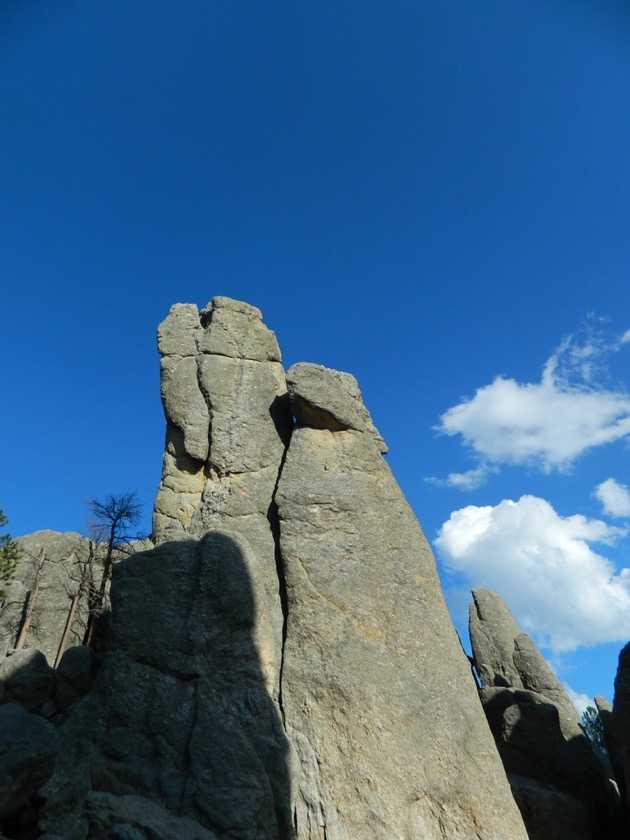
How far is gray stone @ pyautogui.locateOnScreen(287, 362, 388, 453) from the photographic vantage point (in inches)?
695

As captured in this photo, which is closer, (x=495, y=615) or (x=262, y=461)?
(x=262, y=461)

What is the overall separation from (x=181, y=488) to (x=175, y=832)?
31.7 ft

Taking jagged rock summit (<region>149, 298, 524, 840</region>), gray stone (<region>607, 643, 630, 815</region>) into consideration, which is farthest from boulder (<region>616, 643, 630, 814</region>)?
jagged rock summit (<region>149, 298, 524, 840</region>)

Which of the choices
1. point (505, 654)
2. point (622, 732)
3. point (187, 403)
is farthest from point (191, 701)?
point (505, 654)

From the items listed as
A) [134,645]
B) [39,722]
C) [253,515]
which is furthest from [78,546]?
[39,722]

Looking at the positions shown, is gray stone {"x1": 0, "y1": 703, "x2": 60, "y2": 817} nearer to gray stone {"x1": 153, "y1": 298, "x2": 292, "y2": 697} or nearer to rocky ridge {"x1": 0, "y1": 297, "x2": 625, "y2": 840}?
rocky ridge {"x1": 0, "y1": 297, "x2": 625, "y2": 840}

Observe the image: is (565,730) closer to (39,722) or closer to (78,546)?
(39,722)

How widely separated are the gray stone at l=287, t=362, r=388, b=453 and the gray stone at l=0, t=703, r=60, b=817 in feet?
33.5

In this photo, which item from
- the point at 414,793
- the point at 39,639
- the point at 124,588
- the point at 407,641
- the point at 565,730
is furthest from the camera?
the point at 39,639

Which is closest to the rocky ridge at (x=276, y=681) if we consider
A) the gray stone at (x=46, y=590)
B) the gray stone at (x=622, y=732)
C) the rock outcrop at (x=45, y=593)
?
the gray stone at (x=622, y=732)

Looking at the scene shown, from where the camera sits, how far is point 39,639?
89.8 ft

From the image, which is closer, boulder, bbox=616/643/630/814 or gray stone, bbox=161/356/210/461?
boulder, bbox=616/643/630/814

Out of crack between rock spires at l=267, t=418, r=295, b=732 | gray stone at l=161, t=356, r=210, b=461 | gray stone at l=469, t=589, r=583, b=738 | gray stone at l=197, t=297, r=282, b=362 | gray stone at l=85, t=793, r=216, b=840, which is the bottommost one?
gray stone at l=85, t=793, r=216, b=840

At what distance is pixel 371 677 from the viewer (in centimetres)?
1341
